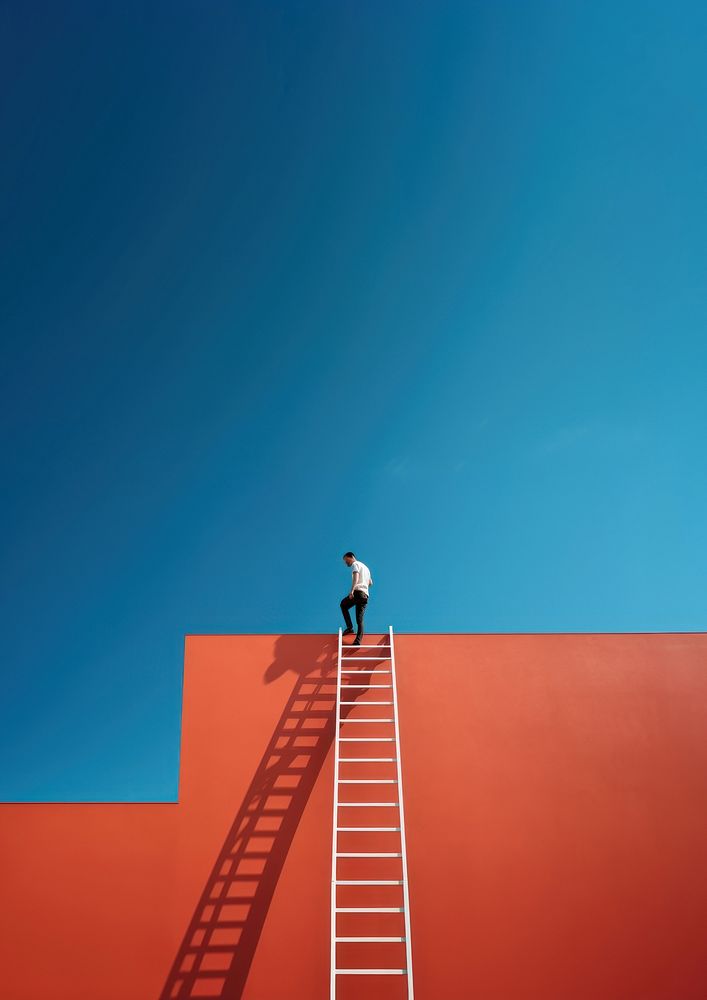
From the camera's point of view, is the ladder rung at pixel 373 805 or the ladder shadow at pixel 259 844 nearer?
the ladder shadow at pixel 259 844

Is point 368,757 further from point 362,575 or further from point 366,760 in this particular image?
point 362,575

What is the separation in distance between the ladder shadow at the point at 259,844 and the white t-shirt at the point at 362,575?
566mm

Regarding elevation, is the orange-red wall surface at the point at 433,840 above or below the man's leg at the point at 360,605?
below

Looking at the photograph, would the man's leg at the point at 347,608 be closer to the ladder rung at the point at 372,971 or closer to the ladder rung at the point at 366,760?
the ladder rung at the point at 366,760

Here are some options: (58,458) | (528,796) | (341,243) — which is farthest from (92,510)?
(528,796)

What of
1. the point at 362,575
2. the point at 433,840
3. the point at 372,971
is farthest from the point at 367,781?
the point at 362,575

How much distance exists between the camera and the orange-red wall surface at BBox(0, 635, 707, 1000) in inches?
163

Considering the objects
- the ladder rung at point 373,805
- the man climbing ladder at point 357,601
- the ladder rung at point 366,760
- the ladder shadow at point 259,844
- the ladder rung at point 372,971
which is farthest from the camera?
the man climbing ladder at point 357,601

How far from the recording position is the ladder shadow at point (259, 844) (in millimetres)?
4094

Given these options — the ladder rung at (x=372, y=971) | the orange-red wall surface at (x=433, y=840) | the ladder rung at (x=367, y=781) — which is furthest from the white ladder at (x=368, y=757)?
the ladder rung at (x=372, y=971)

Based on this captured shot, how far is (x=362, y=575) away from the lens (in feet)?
17.8

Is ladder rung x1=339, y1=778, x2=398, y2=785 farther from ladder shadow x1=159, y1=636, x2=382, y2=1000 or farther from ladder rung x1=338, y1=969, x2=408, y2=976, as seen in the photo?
ladder rung x1=338, y1=969, x2=408, y2=976

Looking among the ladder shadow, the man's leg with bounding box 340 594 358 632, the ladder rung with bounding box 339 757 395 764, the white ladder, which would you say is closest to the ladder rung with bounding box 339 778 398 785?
the white ladder

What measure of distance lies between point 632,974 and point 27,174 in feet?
29.1
